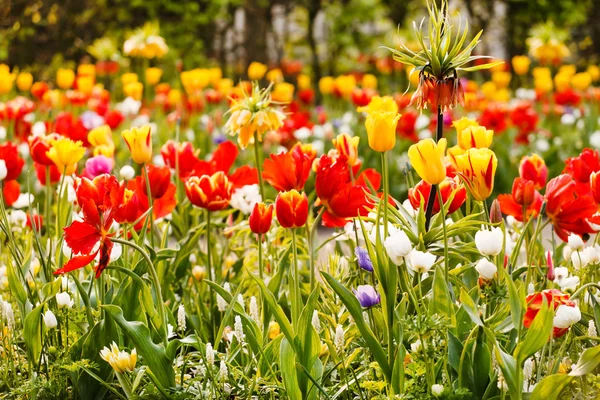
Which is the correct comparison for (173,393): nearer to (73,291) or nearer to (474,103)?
(73,291)

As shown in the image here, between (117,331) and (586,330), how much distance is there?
1.12 meters

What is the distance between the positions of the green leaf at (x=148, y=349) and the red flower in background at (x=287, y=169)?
0.55 metres

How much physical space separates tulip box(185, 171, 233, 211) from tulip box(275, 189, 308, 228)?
327 mm

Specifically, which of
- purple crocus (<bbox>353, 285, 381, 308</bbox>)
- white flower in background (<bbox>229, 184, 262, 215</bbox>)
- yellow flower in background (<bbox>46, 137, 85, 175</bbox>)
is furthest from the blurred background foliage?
purple crocus (<bbox>353, 285, 381, 308</bbox>)

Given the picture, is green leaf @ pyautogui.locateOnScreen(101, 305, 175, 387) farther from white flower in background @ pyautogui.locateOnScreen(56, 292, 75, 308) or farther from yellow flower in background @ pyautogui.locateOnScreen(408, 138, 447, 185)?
yellow flower in background @ pyautogui.locateOnScreen(408, 138, 447, 185)

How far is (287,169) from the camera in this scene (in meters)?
2.37

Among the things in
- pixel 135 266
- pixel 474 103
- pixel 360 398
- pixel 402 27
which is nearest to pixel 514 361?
pixel 360 398

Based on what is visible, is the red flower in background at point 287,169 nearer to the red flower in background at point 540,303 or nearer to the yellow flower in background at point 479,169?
the yellow flower in background at point 479,169

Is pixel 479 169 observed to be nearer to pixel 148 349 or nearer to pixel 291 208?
pixel 291 208

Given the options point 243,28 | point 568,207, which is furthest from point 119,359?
point 243,28

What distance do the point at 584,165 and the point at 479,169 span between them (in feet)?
1.91

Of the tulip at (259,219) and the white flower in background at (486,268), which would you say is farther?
the tulip at (259,219)

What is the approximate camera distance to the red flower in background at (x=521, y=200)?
2287 millimetres

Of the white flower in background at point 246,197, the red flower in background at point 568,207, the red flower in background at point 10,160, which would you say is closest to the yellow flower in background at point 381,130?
the red flower in background at point 568,207
